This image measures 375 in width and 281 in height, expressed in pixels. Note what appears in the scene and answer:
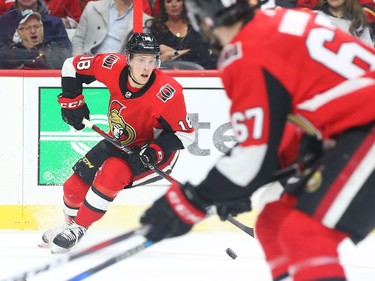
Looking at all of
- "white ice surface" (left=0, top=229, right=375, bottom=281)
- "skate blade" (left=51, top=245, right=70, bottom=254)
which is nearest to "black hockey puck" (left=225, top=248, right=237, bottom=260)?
"white ice surface" (left=0, top=229, right=375, bottom=281)

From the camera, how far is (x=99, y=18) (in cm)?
514

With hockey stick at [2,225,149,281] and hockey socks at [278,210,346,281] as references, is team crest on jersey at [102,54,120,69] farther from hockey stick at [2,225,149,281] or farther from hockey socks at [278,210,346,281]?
hockey socks at [278,210,346,281]

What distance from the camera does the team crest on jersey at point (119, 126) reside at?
4.16m

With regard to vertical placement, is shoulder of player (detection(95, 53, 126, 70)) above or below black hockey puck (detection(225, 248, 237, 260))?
above

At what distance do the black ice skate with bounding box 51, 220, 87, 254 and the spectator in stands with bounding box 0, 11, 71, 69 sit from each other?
3.62 feet

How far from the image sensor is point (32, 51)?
4.95 m

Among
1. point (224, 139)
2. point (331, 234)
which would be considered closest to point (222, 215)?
point (331, 234)

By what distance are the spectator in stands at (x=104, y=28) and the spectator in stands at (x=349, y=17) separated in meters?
1.07

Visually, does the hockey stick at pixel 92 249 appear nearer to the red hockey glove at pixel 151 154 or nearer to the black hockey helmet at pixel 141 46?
the red hockey glove at pixel 151 154

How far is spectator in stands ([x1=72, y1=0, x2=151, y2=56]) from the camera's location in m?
5.05

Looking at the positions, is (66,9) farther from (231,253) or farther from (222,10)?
(222,10)

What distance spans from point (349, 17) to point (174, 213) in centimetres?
308

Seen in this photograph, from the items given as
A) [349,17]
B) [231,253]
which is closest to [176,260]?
[231,253]

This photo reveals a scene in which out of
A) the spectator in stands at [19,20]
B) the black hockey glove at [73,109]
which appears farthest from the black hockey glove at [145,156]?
the spectator in stands at [19,20]
